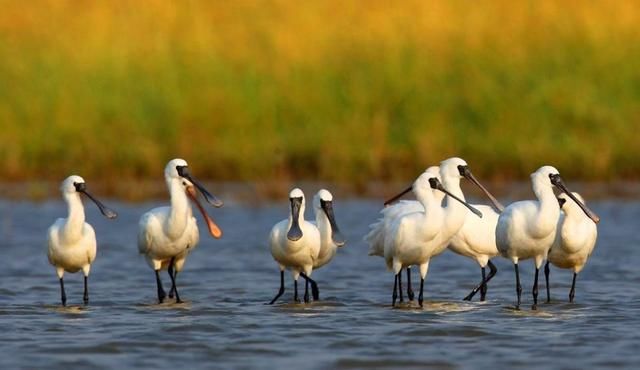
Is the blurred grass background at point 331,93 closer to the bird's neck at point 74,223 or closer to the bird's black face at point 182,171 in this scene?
the bird's black face at point 182,171

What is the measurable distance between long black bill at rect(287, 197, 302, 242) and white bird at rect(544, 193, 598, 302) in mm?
1724

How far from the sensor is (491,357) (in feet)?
31.2

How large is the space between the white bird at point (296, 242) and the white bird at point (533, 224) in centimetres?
128

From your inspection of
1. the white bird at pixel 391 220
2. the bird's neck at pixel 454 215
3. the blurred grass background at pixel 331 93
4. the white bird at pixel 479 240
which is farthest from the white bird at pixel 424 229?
the blurred grass background at pixel 331 93

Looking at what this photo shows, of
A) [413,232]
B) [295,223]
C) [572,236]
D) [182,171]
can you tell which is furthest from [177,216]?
[572,236]

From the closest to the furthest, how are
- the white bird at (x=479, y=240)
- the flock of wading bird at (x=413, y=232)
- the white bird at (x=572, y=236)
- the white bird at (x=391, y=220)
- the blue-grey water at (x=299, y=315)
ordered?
the blue-grey water at (x=299, y=315) < the flock of wading bird at (x=413, y=232) < the white bird at (x=572, y=236) < the white bird at (x=391, y=220) < the white bird at (x=479, y=240)

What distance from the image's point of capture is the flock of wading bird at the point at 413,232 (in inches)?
447

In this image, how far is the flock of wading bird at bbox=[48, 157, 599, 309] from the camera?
11359 mm

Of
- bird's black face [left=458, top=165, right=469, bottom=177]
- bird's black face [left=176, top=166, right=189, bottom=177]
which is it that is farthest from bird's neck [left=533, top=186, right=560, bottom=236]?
bird's black face [left=176, top=166, right=189, bottom=177]

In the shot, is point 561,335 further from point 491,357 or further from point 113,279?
point 113,279

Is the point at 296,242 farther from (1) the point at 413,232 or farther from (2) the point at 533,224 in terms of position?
(2) the point at 533,224

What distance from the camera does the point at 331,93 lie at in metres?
18.3

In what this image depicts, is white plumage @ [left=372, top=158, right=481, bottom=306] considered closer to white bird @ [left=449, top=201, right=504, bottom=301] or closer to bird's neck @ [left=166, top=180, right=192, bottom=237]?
white bird @ [left=449, top=201, right=504, bottom=301]

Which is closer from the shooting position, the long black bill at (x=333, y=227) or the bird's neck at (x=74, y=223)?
the bird's neck at (x=74, y=223)
